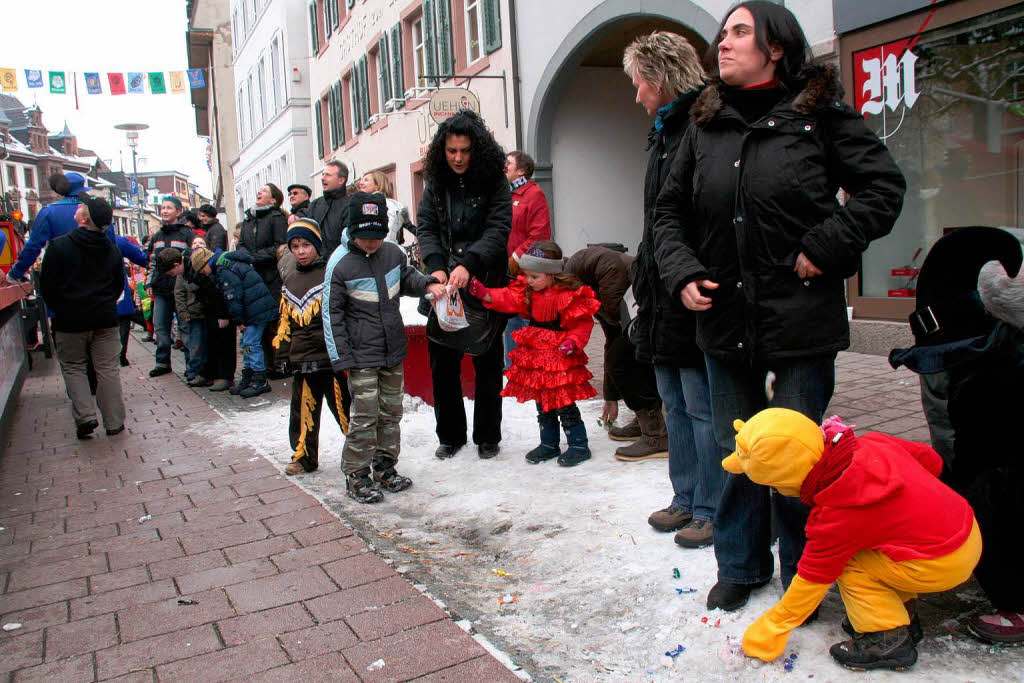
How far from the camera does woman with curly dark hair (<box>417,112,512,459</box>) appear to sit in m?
4.90

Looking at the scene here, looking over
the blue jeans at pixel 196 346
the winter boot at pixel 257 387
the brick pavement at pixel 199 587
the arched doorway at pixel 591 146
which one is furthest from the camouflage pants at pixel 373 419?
the arched doorway at pixel 591 146

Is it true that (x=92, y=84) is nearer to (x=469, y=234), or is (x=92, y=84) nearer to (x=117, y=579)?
(x=469, y=234)

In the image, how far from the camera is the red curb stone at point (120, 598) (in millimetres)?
3402

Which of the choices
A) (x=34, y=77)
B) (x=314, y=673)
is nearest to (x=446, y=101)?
(x=314, y=673)

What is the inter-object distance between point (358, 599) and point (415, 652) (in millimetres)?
541

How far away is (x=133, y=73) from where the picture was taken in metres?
27.0

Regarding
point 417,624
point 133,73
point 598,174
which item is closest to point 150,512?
point 417,624

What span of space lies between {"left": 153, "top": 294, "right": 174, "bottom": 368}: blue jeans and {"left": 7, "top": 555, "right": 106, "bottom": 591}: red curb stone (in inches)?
260

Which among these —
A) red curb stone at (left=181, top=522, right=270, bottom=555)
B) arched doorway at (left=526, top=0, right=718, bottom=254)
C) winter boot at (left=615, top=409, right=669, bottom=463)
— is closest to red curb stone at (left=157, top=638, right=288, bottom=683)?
red curb stone at (left=181, top=522, right=270, bottom=555)

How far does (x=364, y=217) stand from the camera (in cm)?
455

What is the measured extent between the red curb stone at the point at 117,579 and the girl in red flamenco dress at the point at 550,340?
2.16 meters

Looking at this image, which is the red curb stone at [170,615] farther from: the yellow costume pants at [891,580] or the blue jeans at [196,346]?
the blue jeans at [196,346]

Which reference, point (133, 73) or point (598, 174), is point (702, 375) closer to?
point (598, 174)

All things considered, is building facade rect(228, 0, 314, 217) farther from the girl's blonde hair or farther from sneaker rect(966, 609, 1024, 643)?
sneaker rect(966, 609, 1024, 643)
